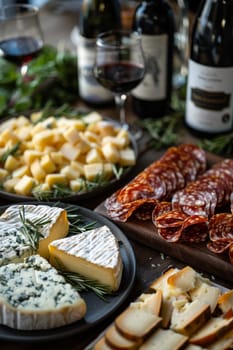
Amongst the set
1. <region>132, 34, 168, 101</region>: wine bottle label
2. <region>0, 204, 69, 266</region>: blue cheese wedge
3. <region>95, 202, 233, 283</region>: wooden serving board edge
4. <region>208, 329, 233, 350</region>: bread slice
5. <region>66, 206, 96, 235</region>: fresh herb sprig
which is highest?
<region>132, 34, 168, 101</region>: wine bottle label

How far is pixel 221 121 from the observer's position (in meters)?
1.64

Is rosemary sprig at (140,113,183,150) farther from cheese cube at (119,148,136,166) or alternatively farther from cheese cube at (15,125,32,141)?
cheese cube at (15,125,32,141)

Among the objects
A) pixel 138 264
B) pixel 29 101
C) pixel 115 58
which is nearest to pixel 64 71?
pixel 29 101

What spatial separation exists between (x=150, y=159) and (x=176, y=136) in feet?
0.47

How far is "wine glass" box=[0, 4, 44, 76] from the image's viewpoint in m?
1.74

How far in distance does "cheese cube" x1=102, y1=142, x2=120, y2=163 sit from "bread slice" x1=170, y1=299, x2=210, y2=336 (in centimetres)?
58

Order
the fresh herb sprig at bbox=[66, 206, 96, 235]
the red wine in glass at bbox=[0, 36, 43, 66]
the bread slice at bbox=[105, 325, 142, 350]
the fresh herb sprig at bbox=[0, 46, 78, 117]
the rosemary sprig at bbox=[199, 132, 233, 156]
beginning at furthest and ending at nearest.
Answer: the fresh herb sprig at bbox=[0, 46, 78, 117], the red wine in glass at bbox=[0, 36, 43, 66], the rosemary sprig at bbox=[199, 132, 233, 156], the fresh herb sprig at bbox=[66, 206, 96, 235], the bread slice at bbox=[105, 325, 142, 350]

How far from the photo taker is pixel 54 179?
4.59 ft

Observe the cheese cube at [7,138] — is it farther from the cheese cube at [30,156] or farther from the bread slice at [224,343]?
the bread slice at [224,343]

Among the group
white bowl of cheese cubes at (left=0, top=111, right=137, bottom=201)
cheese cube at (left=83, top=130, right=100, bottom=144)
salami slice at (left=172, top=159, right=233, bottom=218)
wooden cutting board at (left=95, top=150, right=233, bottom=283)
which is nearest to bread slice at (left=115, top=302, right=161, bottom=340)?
wooden cutting board at (left=95, top=150, right=233, bottom=283)

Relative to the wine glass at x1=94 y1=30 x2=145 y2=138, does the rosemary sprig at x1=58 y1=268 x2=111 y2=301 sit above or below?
below

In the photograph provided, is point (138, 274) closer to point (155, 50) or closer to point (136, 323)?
point (136, 323)

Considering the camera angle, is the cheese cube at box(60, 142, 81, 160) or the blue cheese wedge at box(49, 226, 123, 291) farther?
Result: the cheese cube at box(60, 142, 81, 160)

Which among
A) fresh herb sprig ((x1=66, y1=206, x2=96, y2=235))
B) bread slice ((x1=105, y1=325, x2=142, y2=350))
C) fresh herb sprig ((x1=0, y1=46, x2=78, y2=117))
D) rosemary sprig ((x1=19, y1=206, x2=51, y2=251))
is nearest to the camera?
bread slice ((x1=105, y1=325, x2=142, y2=350))
